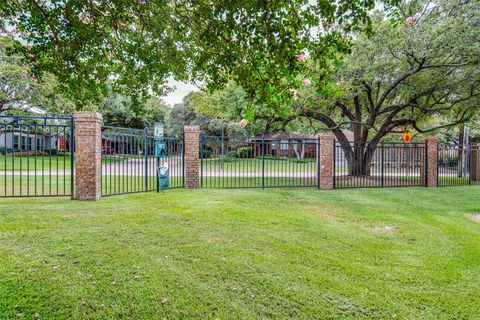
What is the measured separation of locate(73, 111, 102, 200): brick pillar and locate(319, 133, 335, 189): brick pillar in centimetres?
770

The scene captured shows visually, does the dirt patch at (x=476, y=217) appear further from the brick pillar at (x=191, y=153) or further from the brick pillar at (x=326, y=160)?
the brick pillar at (x=191, y=153)

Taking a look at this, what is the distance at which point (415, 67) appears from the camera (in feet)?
39.4

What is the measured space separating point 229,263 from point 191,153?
708cm

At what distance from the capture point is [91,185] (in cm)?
799

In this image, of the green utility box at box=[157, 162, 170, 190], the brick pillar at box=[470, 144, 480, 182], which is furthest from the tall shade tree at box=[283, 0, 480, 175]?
the green utility box at box=[157, 162, 170, 190]

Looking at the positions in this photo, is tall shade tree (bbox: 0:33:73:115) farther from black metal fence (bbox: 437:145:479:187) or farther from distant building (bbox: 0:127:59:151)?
black metal fence (bbox: 437:145:479:187)

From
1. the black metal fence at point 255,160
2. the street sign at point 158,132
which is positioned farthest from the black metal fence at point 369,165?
the street sign at point 158,132

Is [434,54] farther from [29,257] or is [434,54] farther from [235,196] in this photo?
[29,257]

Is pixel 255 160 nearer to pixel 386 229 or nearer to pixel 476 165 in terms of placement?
pixel 386 229

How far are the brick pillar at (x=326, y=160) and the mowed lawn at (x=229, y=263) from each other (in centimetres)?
473

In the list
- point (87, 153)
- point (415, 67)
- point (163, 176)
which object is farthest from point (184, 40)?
point (415, 67)

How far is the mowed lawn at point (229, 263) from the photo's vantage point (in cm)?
316

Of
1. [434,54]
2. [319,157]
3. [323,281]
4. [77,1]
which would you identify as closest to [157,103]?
[319,157]

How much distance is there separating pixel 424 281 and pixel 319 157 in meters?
8.51
